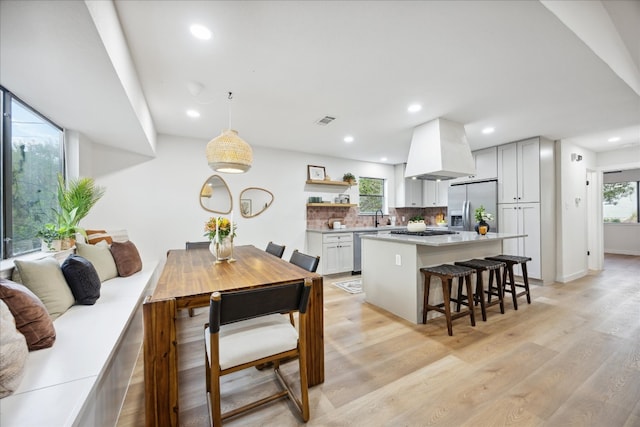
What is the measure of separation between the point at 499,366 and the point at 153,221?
4.42 meters

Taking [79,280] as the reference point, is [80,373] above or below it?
below

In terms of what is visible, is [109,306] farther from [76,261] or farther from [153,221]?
[153,221]

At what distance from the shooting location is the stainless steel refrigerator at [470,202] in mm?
4660

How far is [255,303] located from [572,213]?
19.2 ft

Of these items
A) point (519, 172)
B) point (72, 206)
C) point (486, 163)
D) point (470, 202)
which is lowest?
point (72, 206)

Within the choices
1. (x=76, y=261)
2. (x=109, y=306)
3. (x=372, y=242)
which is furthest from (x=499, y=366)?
(x=76, y=261)

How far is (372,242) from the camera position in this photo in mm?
3375

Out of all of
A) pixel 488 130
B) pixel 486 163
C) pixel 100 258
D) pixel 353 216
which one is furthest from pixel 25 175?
pixel 486 163

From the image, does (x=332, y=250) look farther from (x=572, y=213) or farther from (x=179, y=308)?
(x=572, y=213)

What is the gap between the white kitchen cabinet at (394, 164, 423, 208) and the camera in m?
6.15

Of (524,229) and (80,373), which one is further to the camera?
(524,229)

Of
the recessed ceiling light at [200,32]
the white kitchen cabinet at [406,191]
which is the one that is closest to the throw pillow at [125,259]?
the recessed ceiling light at [200,32]

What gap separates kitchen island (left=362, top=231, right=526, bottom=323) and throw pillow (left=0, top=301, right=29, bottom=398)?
107 inches

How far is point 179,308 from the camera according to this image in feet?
4.57
